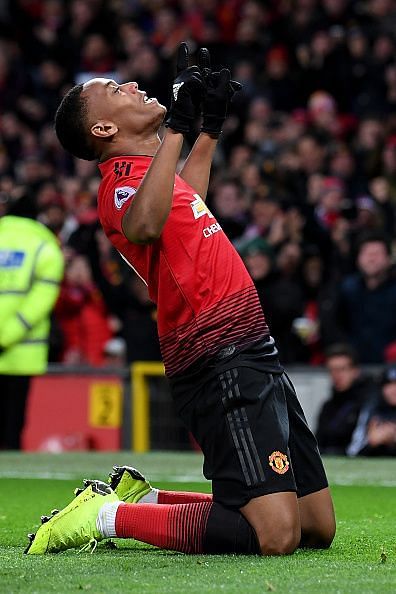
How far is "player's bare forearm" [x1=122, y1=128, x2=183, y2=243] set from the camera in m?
5.04

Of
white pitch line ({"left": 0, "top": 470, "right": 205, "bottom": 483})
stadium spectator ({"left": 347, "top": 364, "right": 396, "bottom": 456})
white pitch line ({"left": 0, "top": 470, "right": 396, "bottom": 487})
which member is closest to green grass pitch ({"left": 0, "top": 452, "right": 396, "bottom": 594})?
white pitch line ({"left": 0, "top": 470, "right": 396, "bottom": 487})

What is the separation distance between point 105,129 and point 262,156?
9.32m

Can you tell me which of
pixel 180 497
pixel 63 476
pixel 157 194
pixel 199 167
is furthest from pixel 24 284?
pixel 157 194

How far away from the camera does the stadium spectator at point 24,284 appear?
34.6 feet

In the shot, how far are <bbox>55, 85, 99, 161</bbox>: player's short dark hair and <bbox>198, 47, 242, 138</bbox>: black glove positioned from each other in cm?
50

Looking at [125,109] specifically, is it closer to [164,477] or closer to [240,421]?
[240,421]

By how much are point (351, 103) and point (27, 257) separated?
6237 millimetres

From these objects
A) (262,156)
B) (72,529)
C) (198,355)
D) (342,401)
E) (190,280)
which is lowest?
(72,529)

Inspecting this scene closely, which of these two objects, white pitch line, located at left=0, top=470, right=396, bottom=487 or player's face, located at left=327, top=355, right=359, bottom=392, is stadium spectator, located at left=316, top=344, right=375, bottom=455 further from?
white pitch line, located at left=0, top=470, right=396, bottom=487

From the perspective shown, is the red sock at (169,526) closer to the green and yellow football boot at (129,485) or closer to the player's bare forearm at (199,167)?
the green and yellow football boot at (129,485)

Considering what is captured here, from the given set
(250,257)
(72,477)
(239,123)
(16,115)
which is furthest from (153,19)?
(72,477)

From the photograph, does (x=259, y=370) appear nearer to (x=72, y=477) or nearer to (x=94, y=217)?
(x=72, y=477)

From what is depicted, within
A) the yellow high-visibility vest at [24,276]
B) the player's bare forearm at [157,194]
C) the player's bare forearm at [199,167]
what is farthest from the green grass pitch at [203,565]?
the yellow high-visibility vest at [24,276]

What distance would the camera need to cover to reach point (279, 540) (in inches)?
201
